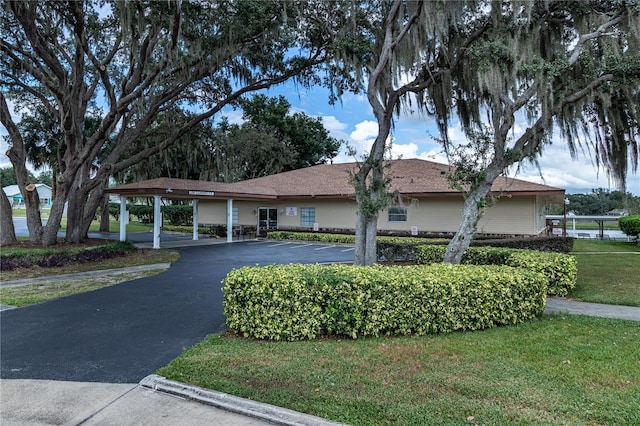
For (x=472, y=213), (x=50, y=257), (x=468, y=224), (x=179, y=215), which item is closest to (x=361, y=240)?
(x=468, y=224)

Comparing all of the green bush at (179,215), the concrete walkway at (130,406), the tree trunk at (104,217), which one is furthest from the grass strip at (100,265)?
the green bush at (179,215)

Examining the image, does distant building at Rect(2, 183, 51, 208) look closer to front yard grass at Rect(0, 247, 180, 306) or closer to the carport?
the carport

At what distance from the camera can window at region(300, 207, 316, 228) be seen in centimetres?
2245

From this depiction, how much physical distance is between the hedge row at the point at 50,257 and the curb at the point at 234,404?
9.54 m

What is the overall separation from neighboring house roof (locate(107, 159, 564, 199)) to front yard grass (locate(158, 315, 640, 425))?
32.8ft

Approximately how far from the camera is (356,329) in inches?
199

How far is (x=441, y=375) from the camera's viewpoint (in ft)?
12.4

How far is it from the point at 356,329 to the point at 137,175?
29.2 metres

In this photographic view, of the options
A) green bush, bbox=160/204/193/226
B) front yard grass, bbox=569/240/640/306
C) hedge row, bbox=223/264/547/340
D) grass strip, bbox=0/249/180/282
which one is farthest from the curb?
green bush, bbox=160/204/193/226

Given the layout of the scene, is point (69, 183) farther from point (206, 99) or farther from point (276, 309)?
point (276, 309)

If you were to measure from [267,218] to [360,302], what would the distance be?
1981 centimetres

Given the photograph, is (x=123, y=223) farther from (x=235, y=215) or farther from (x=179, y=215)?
(x=179, y=215)

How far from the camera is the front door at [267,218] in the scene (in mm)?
24250

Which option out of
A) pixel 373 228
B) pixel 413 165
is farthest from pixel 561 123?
pixel 413 165
